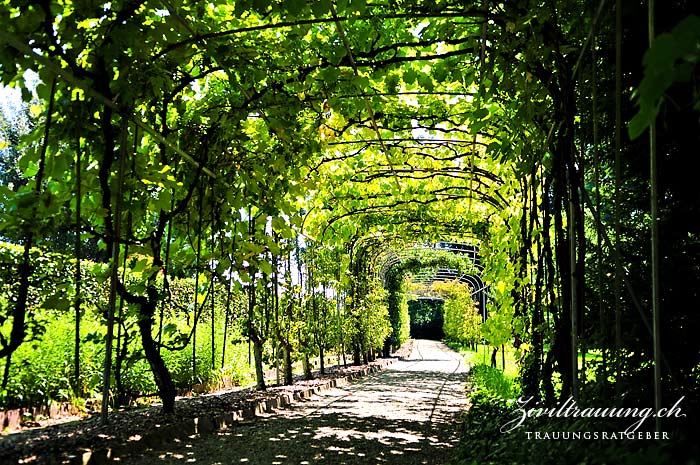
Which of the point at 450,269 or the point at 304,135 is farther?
the point at 450,269

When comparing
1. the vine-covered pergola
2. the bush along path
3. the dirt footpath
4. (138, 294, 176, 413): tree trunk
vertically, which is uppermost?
the vine-covered pergola

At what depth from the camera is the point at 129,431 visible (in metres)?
4.16

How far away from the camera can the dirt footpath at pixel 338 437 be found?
391 centimetres

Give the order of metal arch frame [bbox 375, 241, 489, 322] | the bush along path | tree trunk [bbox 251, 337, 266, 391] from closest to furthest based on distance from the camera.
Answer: the bush along path → tree trunk [bbox 251, 337, 266, 391] → metal arch frame [bbox 375, 241, 489, 322]

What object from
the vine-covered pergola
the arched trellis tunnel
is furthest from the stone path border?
the arched trellis tunnel

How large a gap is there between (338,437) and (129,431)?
5.56 ft

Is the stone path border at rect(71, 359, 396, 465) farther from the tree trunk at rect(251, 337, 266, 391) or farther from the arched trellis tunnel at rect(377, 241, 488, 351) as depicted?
the arched trellis tunnel at rect(377, 241, 488, 351)

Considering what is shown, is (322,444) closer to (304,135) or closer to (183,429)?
(183,429)

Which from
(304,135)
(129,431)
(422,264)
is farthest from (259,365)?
(422,264)

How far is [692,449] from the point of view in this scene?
47.5 inches

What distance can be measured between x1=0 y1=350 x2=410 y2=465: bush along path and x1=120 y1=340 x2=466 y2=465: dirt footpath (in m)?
0.13

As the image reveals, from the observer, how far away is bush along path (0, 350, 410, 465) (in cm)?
336

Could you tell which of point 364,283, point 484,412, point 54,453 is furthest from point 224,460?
point 364,283

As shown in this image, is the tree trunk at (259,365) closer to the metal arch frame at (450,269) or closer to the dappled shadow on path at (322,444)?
the dappled shadow on path at (322,444)
